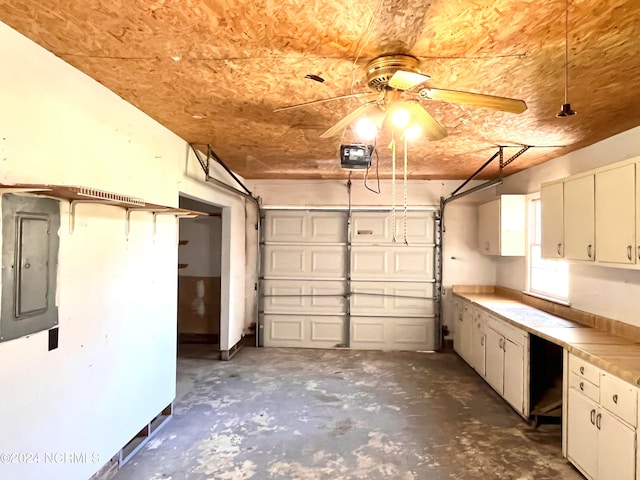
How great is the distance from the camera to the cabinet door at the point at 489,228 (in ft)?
16.8

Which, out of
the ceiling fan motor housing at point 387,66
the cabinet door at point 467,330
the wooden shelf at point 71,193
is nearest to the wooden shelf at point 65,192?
the wooden shelf at point 71,193

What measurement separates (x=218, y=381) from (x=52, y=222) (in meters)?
3.05

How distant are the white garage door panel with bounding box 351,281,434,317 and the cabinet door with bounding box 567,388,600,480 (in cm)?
320

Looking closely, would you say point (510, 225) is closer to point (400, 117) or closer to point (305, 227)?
point (305, 227)

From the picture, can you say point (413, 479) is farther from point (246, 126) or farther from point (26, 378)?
point (246, 126)

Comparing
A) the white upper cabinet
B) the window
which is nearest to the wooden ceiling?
the window

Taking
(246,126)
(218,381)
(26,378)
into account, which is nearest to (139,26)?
(246,126)

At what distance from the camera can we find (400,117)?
81.4 inches

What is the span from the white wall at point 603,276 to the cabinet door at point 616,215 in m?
0.45

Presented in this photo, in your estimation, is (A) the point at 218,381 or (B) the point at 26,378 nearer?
(B) the point at 26,378

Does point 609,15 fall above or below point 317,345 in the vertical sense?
above

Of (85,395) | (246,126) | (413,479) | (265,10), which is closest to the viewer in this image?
(265,10)

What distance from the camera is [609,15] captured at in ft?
5.44

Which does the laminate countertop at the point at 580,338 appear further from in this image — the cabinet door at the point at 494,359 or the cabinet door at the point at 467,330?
the cabinet door at the point at 467,330
